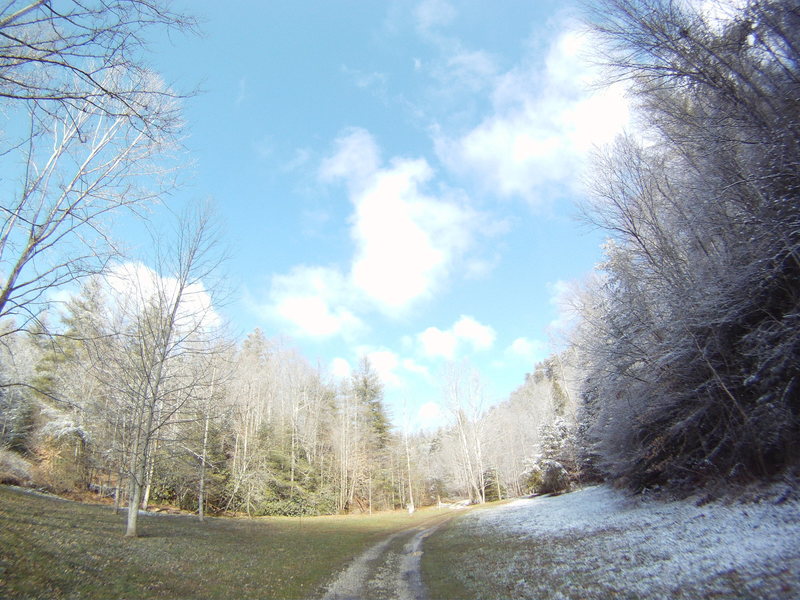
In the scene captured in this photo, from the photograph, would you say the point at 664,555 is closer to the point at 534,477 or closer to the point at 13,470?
the point at 534,477

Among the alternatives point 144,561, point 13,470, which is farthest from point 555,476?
point 13,470

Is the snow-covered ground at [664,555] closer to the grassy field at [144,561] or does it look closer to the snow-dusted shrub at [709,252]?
the snow-dusted shrub at [709,252]

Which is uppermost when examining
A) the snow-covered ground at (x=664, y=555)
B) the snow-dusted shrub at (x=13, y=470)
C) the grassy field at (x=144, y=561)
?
the snow-dusted shrub at (x=13, y=470)

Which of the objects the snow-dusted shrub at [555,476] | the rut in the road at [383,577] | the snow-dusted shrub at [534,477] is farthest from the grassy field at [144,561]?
the snow-dusted shrub at [534,477]

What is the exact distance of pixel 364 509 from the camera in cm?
3794

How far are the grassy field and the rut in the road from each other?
1.65ft

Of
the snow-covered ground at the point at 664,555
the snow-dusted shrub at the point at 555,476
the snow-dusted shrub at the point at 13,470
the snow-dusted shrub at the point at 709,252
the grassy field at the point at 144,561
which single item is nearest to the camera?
the snow-covered ground at the point at 664,555

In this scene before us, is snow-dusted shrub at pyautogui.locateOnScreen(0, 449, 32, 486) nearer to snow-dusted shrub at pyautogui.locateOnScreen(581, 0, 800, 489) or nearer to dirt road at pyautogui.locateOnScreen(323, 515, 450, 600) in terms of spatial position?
dirt road at pyautogui.locateOnScreen(323, 515, 450, 600)

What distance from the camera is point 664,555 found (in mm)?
7070

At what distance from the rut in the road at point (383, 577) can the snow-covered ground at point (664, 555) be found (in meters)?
1.73

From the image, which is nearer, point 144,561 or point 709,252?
point 144,561

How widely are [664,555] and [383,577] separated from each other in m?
6.99

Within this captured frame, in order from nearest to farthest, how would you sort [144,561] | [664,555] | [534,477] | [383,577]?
[664,555]
[144,561]
[383,577]
[534,477]

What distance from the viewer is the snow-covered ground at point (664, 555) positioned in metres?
5.13
